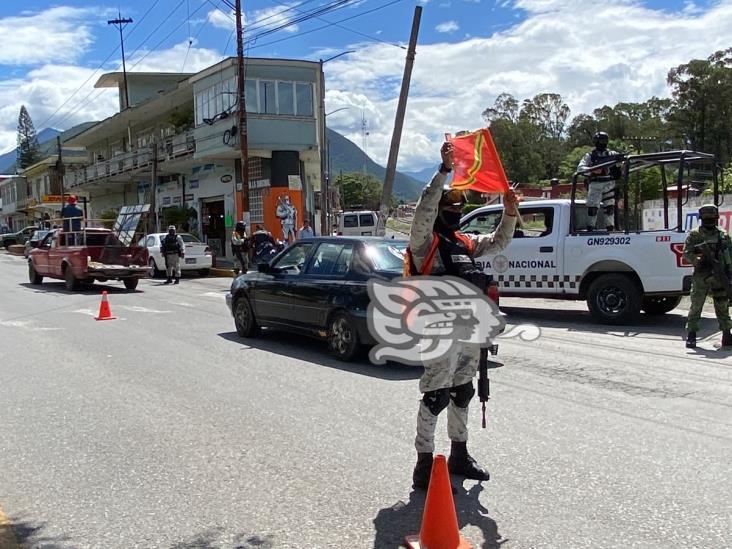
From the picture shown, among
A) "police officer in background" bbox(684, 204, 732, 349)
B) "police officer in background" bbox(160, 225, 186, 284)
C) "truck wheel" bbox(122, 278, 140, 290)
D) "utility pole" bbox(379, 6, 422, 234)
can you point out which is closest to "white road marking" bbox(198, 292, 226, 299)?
"truck wheel" bbox(122, 278, 140, 290)

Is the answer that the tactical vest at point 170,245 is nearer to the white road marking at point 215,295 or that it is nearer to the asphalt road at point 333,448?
the white road marking at point 215,295

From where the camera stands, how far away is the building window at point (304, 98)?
1091 inches

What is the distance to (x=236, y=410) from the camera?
6.08m

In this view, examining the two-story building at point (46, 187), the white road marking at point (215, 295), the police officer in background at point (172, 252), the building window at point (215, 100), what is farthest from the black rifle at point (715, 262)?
the two-story building at point (46, 187)

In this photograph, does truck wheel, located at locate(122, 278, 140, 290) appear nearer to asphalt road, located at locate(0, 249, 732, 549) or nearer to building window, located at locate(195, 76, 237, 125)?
asphalt road, located at locate(0, 249, 732, 549)

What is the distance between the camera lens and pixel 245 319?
9.91m

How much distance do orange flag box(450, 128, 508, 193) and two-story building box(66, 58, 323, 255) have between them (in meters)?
19.3

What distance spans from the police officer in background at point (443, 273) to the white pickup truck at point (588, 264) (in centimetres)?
657

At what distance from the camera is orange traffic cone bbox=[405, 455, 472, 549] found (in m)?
3.30

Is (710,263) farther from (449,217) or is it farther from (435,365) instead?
(435,365)

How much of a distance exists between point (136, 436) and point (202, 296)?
37.7 feet

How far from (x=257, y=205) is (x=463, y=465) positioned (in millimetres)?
25789

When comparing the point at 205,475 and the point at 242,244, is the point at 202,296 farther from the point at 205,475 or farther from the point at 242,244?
the point at 205,475

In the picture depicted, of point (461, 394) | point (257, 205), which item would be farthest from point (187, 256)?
point (461, 394)
